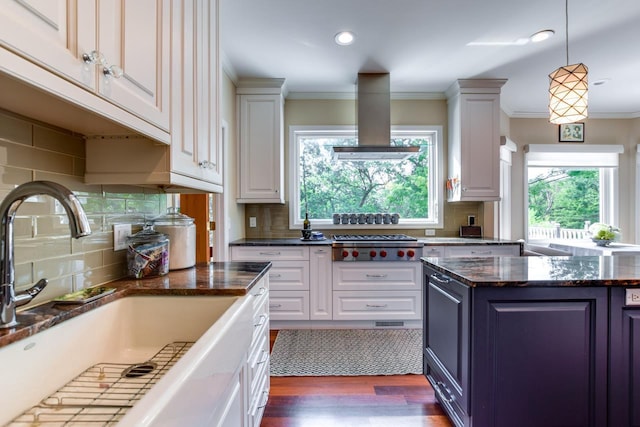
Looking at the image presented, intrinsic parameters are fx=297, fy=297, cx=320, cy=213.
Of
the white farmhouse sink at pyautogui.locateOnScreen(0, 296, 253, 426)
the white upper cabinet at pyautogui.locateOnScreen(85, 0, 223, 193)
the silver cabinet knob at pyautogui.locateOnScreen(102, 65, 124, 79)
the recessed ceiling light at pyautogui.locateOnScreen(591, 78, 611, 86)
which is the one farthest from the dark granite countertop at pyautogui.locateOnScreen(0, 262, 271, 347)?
the recessed ceiling light at pyautogui.locateOnScreen(591, 78, 611, 86)

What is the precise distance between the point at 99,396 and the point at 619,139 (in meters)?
5.95

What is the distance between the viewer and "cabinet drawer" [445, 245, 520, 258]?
2986mm

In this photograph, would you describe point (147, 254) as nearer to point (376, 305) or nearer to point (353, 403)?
point (353, 403)

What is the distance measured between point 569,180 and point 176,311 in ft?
16.7

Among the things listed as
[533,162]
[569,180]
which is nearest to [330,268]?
[533,162]

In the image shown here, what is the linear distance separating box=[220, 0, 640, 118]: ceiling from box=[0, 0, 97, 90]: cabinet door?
1.45 metres

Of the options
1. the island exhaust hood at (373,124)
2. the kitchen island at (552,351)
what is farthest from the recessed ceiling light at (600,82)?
the kitchen island at (552,351)

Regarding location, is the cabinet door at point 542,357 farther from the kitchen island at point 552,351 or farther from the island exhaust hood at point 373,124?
the island exhaust hood at point 373,124

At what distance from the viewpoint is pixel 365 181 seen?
3.73 meters

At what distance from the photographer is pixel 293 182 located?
3.57 m

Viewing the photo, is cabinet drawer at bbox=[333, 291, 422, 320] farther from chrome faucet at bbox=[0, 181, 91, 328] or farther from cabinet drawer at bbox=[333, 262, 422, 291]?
chrome faucet at bbox=[0, 181, 91, 328]

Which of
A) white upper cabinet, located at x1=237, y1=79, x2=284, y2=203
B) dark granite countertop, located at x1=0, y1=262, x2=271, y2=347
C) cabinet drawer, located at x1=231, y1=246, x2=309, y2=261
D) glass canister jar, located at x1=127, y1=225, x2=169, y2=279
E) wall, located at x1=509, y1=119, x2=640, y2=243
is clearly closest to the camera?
dark granite countertop, located at x1=0, y1=262, x2=271, y2=347

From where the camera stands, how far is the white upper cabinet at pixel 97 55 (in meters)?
0.55

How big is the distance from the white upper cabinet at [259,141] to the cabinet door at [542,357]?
235cm
